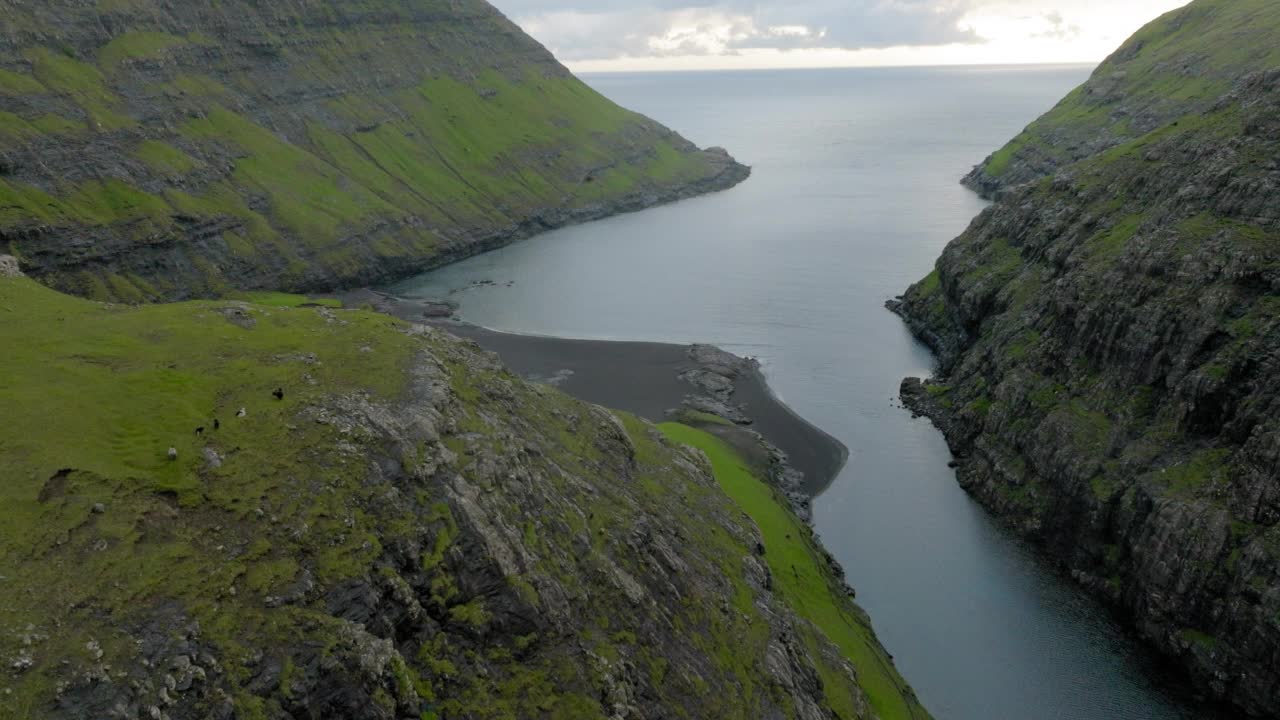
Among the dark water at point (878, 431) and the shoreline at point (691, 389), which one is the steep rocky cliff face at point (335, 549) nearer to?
the dark water at point (878, 431)

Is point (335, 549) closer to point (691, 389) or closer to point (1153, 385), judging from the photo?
point (1153, 385)

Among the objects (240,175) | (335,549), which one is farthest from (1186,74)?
(335,549)

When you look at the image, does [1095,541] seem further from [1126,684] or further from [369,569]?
[369,569]

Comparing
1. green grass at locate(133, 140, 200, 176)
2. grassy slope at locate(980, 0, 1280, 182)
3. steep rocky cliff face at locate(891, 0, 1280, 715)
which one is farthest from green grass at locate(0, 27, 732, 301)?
grassy slope at locate(980, 0, 1280, 182)

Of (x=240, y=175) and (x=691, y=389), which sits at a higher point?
(x=240, y=175)

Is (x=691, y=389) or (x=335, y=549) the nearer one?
(x=335, y=549)

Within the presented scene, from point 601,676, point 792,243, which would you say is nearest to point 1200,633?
point 601,676
